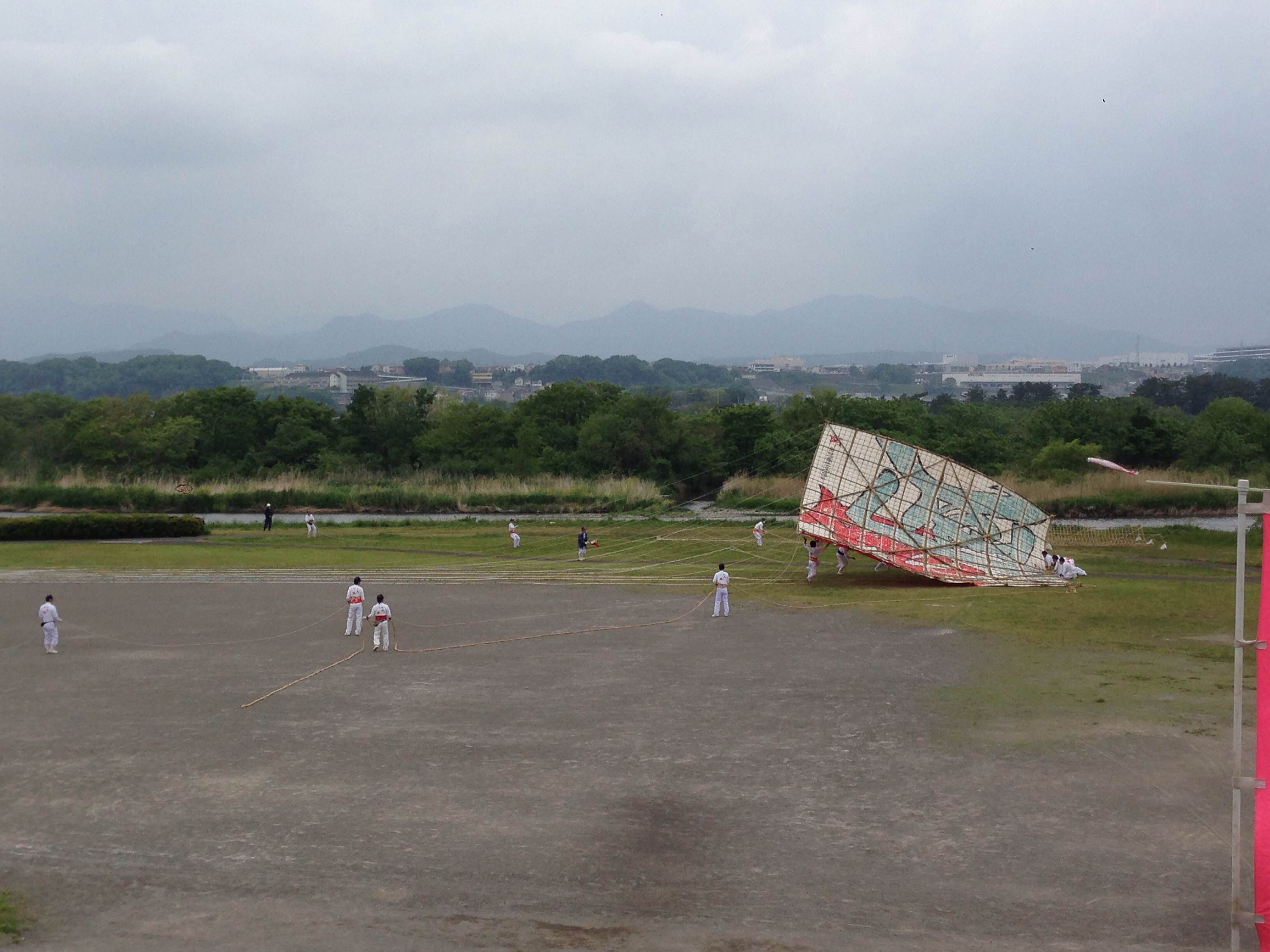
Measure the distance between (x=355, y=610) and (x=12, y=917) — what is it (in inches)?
624

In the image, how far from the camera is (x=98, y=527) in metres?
50.5

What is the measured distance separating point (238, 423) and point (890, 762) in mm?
76683

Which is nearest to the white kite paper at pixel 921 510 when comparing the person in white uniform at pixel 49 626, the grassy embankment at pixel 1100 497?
the grassy embankment at pixel 1100 497

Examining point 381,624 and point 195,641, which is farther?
point 195,641

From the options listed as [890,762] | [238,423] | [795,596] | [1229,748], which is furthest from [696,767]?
[238,423]

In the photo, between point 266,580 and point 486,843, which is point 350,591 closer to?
point 266,580

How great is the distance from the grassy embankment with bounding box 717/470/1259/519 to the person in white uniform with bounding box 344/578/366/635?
116 feet

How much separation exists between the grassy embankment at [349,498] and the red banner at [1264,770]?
50.6 metres

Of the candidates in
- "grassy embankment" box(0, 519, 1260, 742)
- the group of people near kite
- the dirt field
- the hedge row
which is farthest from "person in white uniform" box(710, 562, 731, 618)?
the hedge row

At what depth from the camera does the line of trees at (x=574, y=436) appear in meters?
75.1

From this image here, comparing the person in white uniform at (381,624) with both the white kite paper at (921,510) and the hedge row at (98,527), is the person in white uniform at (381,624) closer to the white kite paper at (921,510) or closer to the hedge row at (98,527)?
the white kite paper at (921,510)

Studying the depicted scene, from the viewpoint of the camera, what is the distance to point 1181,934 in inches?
509

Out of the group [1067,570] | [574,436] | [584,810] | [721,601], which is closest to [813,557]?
[721,601]

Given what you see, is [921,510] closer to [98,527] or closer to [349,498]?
[98,527]
